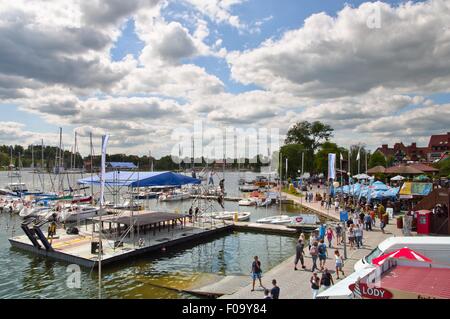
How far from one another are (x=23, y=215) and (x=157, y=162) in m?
104

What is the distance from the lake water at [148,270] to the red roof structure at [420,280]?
365 inches

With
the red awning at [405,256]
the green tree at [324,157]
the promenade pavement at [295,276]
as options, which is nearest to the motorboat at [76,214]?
the promenade pavement at [295,276]

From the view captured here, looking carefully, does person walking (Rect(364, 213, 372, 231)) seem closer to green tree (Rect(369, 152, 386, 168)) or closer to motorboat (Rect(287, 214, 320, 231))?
motorboat (Rect(287, 214, 320, 231))

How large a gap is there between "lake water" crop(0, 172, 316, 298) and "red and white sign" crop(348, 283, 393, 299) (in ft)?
29.1

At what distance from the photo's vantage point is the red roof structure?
10.9m

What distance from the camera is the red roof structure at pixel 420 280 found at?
10.9m

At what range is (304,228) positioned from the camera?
111 ft

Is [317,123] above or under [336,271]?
above

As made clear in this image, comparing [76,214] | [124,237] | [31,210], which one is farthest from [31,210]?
[124,237]

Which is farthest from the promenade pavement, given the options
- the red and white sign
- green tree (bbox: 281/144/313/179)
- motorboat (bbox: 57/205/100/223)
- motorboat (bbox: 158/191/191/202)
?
green tree (bbox: 281/144/313/179)

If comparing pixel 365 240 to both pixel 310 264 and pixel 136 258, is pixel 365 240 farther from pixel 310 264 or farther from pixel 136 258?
pixel 136 258

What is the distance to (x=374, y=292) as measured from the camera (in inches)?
429

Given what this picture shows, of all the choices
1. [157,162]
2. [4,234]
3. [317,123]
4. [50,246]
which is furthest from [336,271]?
[157,162]

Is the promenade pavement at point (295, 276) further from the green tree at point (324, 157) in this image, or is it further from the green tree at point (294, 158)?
the green tree at point (294, 158)
